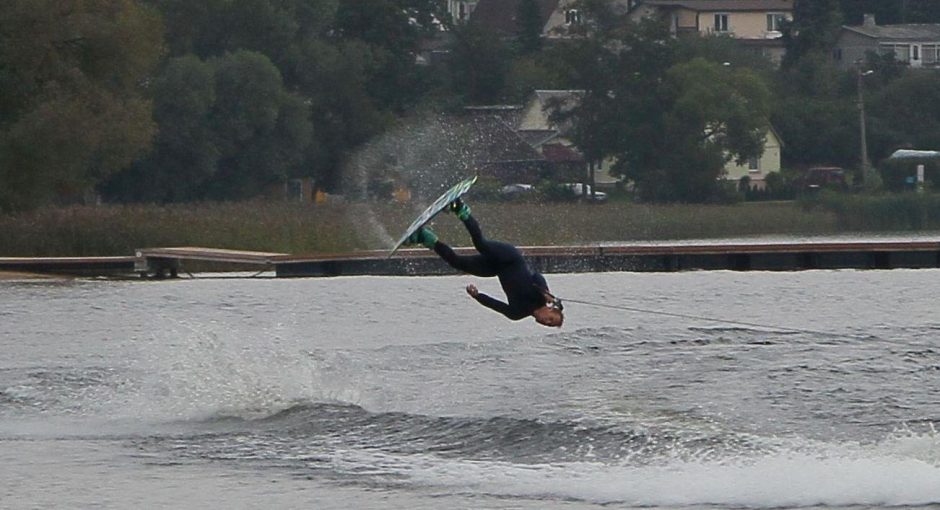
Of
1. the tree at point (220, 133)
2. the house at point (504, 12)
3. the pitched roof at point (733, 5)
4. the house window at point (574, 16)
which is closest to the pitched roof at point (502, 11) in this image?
the house at point (504, 12)

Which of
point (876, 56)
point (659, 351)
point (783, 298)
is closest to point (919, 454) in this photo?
point (659, 351)

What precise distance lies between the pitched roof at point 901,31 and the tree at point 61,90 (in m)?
65.8

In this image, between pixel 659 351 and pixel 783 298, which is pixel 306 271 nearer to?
pixel 783 298

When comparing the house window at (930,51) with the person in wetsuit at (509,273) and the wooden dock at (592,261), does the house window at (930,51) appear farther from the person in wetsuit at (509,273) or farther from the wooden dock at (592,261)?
the person in wetsuit at (509,273)

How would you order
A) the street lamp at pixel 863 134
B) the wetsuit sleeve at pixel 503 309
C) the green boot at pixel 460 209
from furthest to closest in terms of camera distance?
the street lamp at pixel 863 134 < the wetsuit sleeve at pixel 503 309 < the green boot at pixel 460 209

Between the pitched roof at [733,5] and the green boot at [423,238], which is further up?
the pitched roof at [733,5]

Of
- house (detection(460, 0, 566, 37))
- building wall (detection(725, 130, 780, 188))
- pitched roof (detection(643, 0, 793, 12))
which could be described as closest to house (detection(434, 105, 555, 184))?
building wall (detection(725, 130, 780, 188))

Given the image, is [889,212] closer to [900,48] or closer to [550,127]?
[550,127]

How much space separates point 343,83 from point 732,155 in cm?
1454

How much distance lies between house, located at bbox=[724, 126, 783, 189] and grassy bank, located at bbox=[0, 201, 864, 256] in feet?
50.8

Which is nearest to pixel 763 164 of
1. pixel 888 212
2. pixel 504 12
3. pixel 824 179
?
pixel 824 179

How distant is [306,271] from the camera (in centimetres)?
3278

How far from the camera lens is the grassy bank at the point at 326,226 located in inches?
1473

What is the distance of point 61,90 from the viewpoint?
1604 inches
